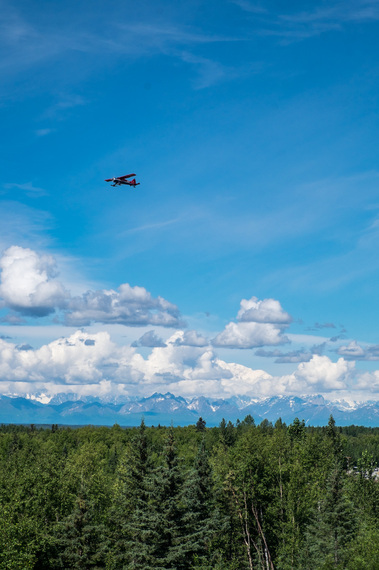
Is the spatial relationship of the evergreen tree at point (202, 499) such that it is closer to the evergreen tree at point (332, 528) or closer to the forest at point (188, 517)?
the forest at point (188, 517)

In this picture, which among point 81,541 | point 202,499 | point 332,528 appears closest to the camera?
point 81,541

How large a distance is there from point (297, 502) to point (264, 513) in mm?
6264

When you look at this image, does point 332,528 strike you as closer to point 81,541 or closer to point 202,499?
point 202,499

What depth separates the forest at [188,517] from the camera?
45031 millimetres

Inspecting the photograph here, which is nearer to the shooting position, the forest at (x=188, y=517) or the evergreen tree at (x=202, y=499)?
the forest at (x=188, y=517)

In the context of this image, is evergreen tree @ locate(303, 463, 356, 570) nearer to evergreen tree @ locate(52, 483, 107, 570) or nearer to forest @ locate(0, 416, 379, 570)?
forest @ locate(0, 416, 379, 570)

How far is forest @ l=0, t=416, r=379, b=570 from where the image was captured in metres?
45.0

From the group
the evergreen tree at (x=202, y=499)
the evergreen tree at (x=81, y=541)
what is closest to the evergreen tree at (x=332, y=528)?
the evergreen tree at (x=202, y=499)

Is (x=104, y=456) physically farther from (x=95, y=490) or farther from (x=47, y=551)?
(x=47, y=551)

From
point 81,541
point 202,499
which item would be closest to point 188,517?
point 81,541

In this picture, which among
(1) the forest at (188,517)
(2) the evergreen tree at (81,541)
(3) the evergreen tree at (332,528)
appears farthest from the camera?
(3) the evergreen tree at (332,528)

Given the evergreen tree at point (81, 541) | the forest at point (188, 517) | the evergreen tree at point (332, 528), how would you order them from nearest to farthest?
the forest at point (188, 517), the evergreen tree at point (81, 541), the evergreen tree at point (332, 528)

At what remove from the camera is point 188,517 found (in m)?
45.6

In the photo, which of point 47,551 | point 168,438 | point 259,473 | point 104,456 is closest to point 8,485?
point 47,551
